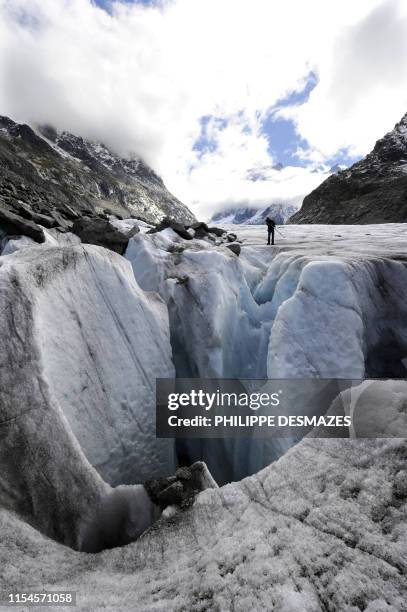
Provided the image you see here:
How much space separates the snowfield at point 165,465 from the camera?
290 centimetres

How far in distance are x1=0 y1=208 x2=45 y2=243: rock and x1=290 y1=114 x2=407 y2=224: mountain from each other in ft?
230

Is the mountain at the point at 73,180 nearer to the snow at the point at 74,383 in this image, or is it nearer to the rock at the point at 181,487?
the snow at the point at 74,383

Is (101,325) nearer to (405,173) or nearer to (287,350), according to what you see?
(287,350)

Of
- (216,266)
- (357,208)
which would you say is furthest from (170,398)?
(357,208)

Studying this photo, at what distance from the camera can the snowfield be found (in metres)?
2.90

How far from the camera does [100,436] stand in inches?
232

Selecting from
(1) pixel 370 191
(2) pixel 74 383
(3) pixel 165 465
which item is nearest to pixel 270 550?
(2) pixel 74 383

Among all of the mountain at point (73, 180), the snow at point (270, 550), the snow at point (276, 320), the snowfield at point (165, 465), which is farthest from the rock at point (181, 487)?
the mountain at point (73, 180)

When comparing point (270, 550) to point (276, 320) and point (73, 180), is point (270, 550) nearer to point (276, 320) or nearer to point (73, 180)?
point (276, 320)

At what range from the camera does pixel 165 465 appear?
290 inches

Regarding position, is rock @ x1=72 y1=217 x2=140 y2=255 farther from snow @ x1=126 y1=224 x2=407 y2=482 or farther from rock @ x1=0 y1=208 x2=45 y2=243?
rock @ x1=0 y1=208 x2=45 y2=243

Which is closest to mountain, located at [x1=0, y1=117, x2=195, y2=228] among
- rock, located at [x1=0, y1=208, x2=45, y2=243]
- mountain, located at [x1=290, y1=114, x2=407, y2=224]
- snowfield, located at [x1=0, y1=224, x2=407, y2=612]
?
mountain, located at [x1=290, y1=114, x2=407, y2=224]

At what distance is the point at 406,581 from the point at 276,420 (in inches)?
197

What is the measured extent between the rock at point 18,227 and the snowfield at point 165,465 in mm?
5640
